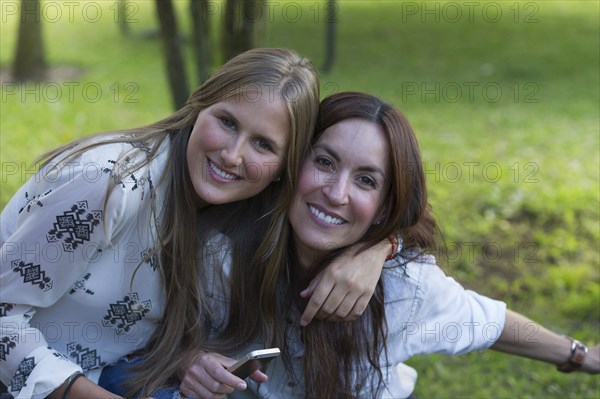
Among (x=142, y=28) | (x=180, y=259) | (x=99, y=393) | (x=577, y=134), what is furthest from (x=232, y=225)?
(x=142, y=28)

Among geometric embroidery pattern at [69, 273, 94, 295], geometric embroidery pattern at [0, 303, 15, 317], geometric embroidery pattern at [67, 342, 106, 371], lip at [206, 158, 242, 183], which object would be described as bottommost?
geometric embroidery pattern at [67, 342, 106, 371]

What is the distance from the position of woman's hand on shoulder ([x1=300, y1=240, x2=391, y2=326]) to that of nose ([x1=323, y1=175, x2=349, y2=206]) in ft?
0.62

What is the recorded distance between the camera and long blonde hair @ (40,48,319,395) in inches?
92.7

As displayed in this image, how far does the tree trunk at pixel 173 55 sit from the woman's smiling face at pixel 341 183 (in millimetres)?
1487

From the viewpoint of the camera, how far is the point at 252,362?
2.20 meters

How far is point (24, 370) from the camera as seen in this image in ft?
7.32

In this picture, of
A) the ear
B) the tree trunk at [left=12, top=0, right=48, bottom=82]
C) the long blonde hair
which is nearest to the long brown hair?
the ear

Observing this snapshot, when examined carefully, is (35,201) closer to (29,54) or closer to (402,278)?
(402,278)

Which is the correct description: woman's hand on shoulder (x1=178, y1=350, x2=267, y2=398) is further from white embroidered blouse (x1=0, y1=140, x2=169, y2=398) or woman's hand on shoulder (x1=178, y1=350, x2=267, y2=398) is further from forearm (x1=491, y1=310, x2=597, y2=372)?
forearm (x1=491, y1=310, x2=597, y2=372)

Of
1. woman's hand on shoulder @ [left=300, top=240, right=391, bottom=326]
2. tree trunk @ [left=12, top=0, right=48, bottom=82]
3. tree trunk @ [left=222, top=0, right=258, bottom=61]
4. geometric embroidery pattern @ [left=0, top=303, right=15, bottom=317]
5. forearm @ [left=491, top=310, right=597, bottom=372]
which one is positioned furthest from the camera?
tree trunk @ [left=12, top=0, right=48, bottom=82]

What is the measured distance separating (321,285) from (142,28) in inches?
371

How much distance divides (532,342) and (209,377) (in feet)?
3.50

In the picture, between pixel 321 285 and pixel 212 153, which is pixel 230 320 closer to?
pixel 321 285

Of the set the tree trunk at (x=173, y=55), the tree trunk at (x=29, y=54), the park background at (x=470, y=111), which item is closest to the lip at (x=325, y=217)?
the park background at (x=470, y=111)
